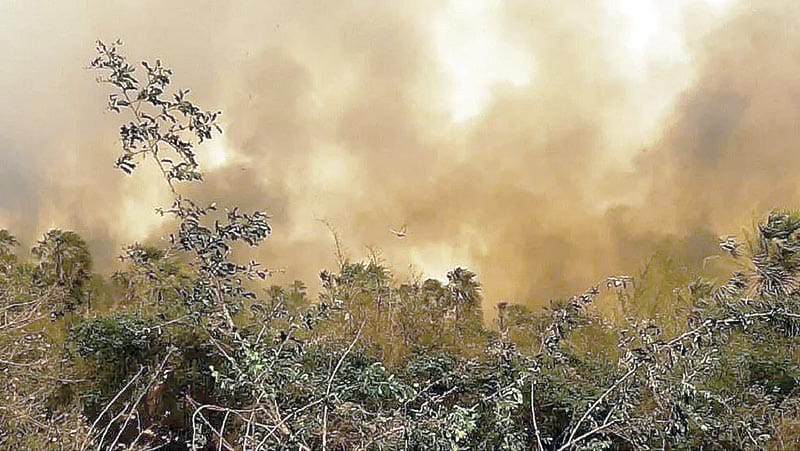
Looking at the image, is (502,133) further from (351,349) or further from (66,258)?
(66,258)

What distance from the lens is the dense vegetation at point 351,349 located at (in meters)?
3.05

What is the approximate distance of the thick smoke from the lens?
21.3ft

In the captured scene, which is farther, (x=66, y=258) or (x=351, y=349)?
(x=66, y=258)

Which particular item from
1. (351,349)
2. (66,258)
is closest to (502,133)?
(351,349)

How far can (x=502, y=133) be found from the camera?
23.7ft

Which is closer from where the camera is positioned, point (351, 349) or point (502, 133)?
point (351, 349)

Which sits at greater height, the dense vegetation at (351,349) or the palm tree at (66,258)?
the palm tree at (66,258)

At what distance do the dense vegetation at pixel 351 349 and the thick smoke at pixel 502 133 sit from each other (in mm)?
454

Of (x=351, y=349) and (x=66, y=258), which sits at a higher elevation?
(x=66, y=258)

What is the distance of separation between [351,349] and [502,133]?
3250mm

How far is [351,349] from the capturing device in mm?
4969

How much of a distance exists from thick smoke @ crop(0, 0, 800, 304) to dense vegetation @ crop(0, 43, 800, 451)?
45cm

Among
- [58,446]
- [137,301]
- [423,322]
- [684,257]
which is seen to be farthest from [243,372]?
[684,257]

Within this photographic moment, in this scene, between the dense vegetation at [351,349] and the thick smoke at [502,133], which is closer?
the dense vegetation at [351,349]
